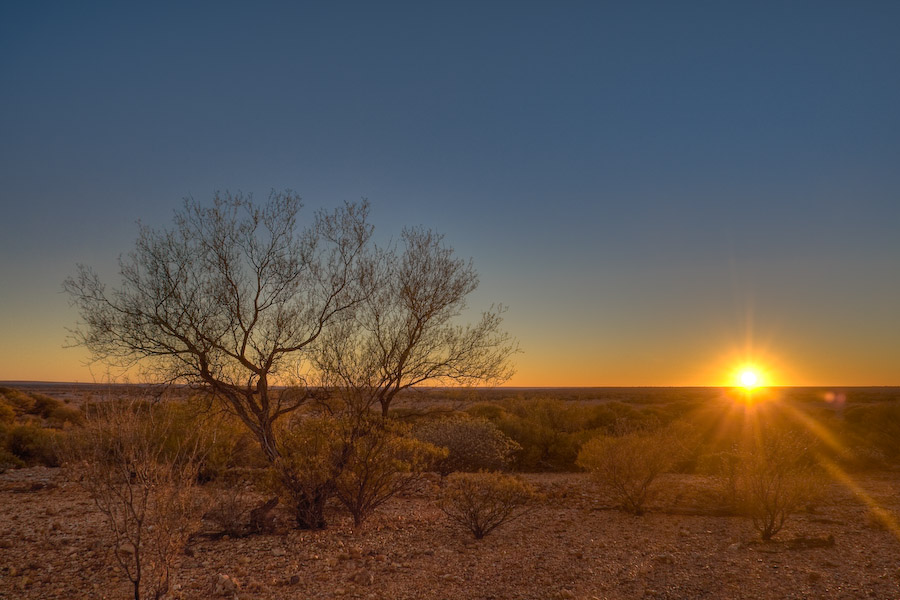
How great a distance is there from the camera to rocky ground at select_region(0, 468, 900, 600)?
6602 mm

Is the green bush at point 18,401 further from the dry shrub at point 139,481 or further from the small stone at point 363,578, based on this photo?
the small stone at point 363,578

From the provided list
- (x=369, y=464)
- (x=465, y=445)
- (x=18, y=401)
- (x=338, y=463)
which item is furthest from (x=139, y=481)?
(x=18, y=401)

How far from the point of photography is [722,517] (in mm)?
10875

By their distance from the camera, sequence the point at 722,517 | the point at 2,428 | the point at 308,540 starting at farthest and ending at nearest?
the point at 2,428
the point at 722,517
the point at 308,540

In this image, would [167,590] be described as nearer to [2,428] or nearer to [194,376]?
[194,376]

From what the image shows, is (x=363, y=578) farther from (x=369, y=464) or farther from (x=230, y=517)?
(x=230, y=517)

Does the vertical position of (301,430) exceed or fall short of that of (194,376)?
it falls short

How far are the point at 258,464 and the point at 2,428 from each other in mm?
10048

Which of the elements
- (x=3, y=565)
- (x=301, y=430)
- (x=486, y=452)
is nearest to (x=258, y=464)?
(x=486, y=452)

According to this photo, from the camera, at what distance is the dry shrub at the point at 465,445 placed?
1623 cm

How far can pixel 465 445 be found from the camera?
16297 mm

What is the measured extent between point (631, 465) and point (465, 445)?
6.07 metres

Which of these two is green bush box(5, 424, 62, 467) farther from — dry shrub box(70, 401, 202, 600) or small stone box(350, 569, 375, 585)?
small stone box(350, 569, 375, 585)

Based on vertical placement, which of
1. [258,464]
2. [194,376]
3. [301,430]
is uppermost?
[194,376]
